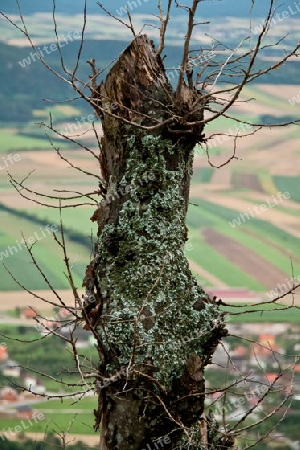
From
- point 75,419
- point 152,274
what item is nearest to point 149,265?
point 152,274

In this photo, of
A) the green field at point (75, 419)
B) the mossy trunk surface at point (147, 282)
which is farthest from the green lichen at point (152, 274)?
the green field at point (75, 419)

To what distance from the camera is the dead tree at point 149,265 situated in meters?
5.14

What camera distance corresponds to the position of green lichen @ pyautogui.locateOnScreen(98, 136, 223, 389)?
5168mm

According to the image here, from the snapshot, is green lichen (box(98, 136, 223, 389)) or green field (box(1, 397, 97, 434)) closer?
green lichen (box(98, 136, 223, 389))

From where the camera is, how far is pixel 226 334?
543 cm

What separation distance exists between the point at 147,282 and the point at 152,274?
63 millimetres

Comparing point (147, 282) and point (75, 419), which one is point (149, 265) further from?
point (75, 419)

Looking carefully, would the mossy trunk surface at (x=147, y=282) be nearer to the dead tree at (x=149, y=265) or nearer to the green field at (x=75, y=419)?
the dead tree at (x=149, y=265)

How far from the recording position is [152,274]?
528 centimetres

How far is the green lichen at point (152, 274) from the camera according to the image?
17.0ft

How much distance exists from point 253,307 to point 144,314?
1.25m

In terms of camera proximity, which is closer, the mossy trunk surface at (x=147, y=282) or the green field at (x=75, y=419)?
the mossy trunk surface at (x=147, y=282)

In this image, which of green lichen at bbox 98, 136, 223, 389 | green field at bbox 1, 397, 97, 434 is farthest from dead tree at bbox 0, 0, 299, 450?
green field at bbox 1, 397, 97, 434

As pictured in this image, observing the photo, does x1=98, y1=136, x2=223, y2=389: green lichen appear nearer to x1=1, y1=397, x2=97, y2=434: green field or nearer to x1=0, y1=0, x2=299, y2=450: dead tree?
x1=0, y1=0, x2=299, y2=450: dead tree
